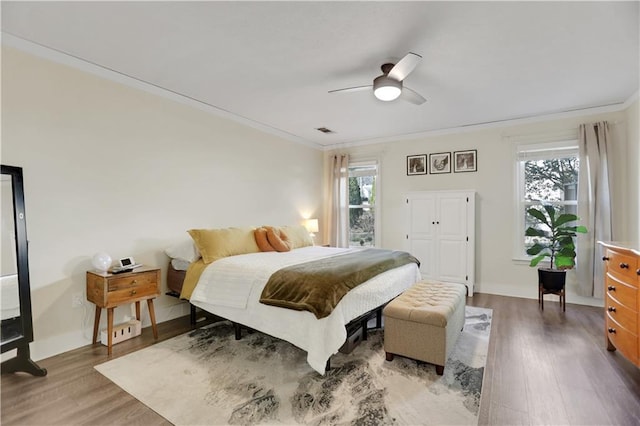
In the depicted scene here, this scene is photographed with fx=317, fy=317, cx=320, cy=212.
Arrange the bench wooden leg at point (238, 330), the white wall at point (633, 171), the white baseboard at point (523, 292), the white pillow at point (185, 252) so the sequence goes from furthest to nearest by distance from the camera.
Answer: the white baseboard at point (523, 292) < the white wall at point (633, 171) < the white pillow at point (185, 252) < the bench wooden leg at point (238, 330)

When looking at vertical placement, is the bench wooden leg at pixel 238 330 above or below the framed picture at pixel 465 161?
below

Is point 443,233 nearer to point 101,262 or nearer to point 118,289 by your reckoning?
point 118,289

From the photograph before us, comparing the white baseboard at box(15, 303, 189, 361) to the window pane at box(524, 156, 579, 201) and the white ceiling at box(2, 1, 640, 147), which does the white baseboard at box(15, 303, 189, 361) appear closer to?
the white ceiling at box(2, 1, 640, 147)

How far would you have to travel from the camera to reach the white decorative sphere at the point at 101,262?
280cm

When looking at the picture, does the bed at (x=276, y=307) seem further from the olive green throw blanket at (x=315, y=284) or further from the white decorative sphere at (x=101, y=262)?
the white decorative sphere at (x=101, y=262)

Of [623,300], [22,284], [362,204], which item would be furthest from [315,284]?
[362,204]

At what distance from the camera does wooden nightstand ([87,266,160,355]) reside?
268cm

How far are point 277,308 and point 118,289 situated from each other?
56.0 inches

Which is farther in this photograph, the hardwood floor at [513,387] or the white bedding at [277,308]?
the white bedding at [277,308]

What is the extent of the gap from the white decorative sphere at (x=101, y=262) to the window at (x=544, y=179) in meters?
5.16

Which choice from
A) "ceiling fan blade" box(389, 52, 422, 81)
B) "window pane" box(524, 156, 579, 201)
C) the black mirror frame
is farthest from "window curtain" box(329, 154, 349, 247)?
the black mirror frame

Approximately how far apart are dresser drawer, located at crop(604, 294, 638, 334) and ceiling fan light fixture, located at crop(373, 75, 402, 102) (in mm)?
2429

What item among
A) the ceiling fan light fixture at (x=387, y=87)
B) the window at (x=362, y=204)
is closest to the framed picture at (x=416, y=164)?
the window at (x=362, y=204)

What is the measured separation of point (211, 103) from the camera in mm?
3967
